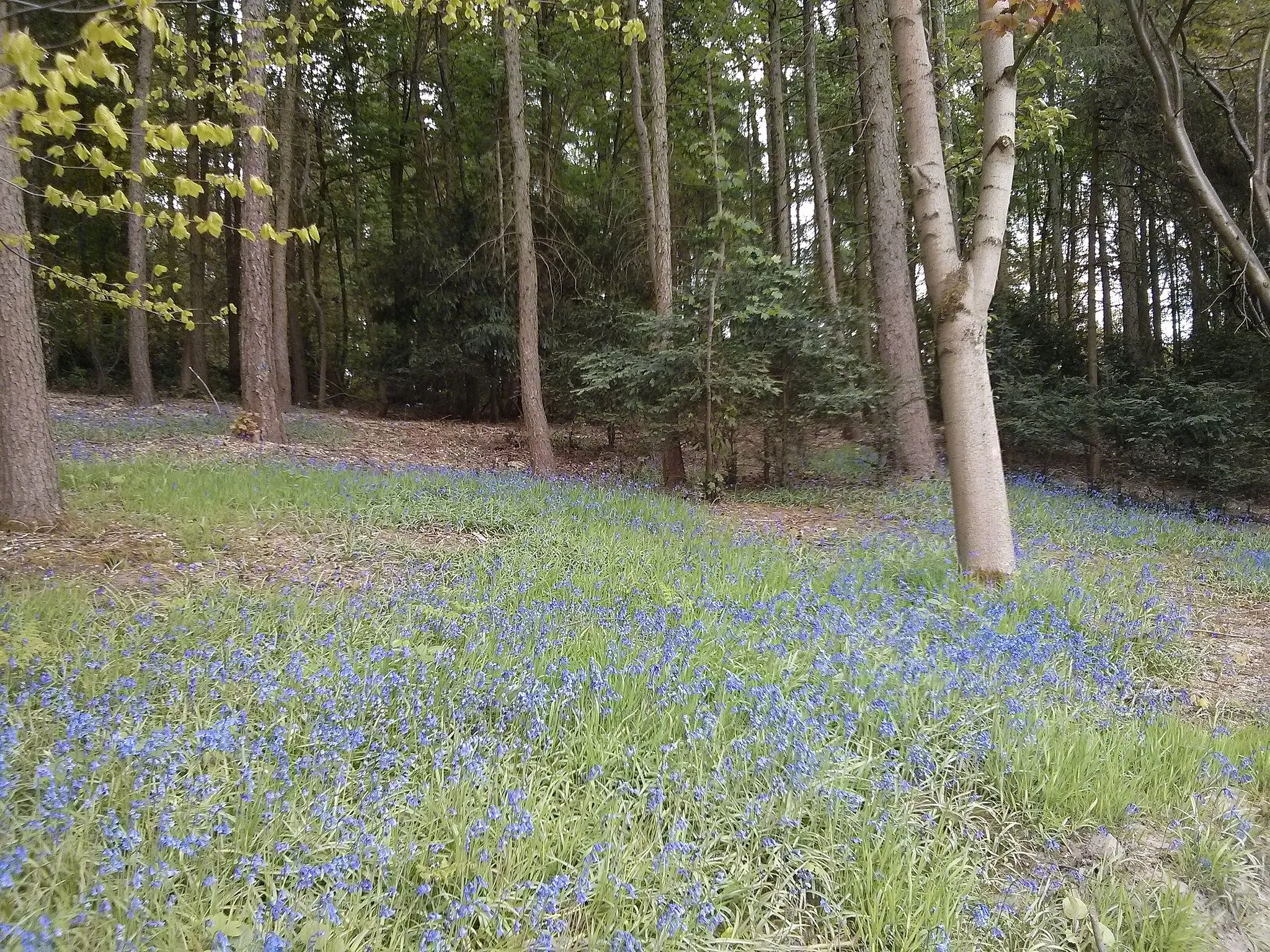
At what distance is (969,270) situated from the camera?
510cm

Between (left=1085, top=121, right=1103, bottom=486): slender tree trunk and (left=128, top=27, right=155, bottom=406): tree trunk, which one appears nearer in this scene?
(left=128, top=27, right=155, bottom=406): tree trunk

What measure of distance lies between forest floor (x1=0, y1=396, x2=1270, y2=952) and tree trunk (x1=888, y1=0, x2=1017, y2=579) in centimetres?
54

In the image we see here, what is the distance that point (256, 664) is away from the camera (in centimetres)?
306

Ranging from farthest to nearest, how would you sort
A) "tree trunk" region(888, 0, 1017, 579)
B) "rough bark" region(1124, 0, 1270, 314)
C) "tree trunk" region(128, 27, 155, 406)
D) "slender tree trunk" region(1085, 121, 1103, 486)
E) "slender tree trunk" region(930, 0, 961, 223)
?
"slender tree trunk" region(1085, 121, 1103, 486) < "tree trunk" region(128, 27, 155, 406) < "slender tree trunk" region(930, 0, 961, 223) < "rough bark" region(1124, 0, 1270, 314) < "tree trunk" region(888, 0, 1017, 579)

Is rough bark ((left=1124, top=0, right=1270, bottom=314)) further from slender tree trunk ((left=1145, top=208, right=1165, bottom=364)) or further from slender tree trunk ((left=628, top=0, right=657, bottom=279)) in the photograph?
slender tree trunk ((left=1145, top=208, right=1165, bottom=364))

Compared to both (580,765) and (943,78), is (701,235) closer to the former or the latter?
(943,78)

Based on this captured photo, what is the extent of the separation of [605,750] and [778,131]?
14.9 meters

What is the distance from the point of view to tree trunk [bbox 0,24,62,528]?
499 centimetres

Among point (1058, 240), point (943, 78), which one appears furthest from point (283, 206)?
point (1058, 240)

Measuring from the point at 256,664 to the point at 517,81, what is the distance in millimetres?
9399

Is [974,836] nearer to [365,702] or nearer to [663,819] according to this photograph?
[663,819]

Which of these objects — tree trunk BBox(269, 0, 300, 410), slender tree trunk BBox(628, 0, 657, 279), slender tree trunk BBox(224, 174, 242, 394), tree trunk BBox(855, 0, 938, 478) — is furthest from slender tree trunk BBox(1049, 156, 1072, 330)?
slender tree trunk BBox(224, 174, 242, 394)

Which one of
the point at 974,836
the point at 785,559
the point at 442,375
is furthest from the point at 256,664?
the point at 442,375

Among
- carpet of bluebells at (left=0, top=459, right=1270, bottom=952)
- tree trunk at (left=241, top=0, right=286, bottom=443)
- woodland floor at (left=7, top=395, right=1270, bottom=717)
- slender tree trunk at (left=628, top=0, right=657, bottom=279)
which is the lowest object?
carpet of bluebells at (left=0, top=459, right=1270, bottom=952)
